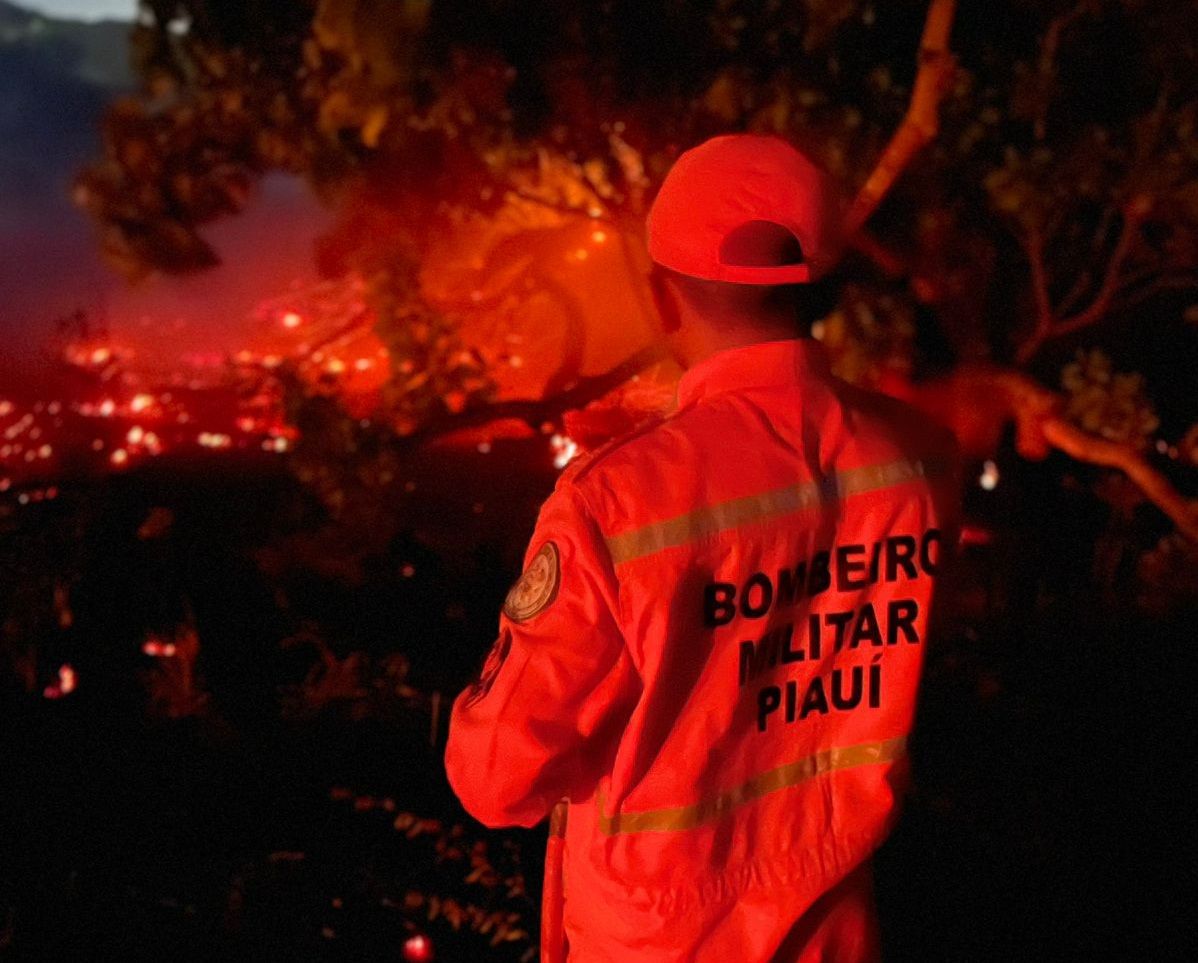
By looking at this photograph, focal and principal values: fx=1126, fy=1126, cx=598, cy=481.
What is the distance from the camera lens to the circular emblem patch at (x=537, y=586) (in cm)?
159

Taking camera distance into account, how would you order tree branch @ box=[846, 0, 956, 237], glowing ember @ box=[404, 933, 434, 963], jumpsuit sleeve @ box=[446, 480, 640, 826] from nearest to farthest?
jumpsuit sleeve @ box=[446, 480, 640, 826] → glowing ember @ box=[404, 933, 434, 963] → tree branch @ box=[846, 0, 956, 237]

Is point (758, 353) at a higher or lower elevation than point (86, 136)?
lower

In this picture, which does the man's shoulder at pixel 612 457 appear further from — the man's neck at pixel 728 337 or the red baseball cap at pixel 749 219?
the red baseball cap at pixel 749 219

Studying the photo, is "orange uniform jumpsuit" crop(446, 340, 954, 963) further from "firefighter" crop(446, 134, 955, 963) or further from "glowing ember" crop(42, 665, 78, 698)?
"glowing ember" crop(42, 665, 78, 698)

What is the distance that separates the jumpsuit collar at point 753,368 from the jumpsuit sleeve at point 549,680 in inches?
11.0

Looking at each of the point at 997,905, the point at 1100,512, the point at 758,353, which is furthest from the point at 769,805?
the point at 1100,512

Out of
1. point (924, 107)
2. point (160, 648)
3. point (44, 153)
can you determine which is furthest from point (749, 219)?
point (44, 153)

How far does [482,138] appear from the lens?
16.2ft

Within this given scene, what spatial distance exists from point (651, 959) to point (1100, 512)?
6628 millimetres

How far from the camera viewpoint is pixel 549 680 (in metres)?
1.60

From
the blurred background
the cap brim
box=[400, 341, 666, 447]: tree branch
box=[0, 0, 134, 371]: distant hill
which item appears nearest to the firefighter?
the cap brim

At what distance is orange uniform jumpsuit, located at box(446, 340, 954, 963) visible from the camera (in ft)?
5.21

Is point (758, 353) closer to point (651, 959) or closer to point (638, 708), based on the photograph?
point (638, 708)

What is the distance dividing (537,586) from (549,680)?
5.3 inches
